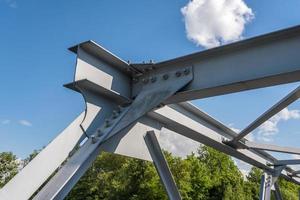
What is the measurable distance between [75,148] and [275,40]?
1926 millimetres

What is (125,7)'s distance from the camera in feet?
13.7

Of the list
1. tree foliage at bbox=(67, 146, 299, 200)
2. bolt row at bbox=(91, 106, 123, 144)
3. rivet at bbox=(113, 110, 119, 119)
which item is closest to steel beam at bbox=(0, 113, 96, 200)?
bolt row at bbox=(91, 106, 123, 144)

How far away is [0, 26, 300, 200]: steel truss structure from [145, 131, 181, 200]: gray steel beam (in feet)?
0.03

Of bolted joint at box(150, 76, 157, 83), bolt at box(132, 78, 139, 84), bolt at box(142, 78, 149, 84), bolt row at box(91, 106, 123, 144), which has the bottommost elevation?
bolt row at box(91, 106, 123, 144)

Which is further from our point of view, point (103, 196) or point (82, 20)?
point (103, 196)

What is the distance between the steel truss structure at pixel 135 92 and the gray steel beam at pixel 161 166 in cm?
1

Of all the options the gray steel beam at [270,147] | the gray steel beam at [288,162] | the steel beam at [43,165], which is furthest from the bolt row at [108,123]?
the gray steel beam at [288,162]

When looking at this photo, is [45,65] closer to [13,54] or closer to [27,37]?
[27,37]

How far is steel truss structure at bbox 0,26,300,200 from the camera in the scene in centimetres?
242

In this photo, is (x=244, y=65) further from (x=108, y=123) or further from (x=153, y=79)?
(x=108, y=123)

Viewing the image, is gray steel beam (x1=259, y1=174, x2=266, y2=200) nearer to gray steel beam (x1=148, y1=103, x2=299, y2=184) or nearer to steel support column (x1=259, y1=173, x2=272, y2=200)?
steel support column (x1=259, y1=173, x2=272, y2=200)

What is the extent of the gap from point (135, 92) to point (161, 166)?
0.86 meters

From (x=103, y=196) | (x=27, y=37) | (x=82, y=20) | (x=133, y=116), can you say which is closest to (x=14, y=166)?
(x=103, y=196)

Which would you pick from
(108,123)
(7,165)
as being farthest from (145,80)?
(7,165)
